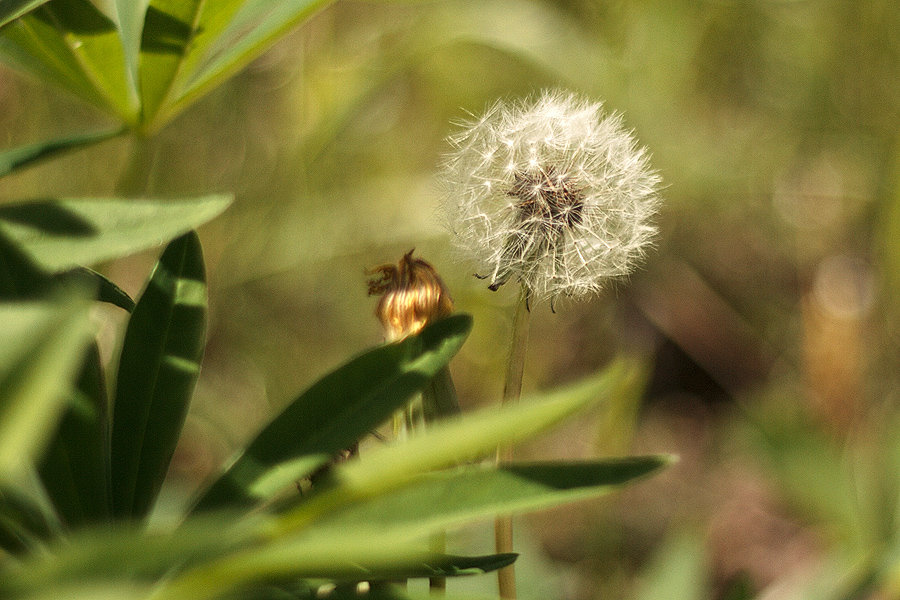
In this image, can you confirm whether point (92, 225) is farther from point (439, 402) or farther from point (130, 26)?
point (130, 26)

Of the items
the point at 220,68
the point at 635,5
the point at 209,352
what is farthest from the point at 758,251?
the point at 220,68

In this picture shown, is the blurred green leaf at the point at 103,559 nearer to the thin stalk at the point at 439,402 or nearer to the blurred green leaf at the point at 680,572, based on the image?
the thin stalk at the point at 439,402

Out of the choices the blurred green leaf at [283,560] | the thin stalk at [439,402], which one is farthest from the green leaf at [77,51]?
the blurred green leaf at [283,560]

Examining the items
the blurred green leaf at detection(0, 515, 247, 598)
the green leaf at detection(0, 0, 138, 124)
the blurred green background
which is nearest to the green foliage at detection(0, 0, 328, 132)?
the green leaf at detection(0, 0, 138, 124)

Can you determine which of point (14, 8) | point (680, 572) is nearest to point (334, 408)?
point (14, 8)

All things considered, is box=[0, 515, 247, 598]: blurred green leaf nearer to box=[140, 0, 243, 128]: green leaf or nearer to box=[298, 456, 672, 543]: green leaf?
box=[298, 456, 672, 543]: green leaf
